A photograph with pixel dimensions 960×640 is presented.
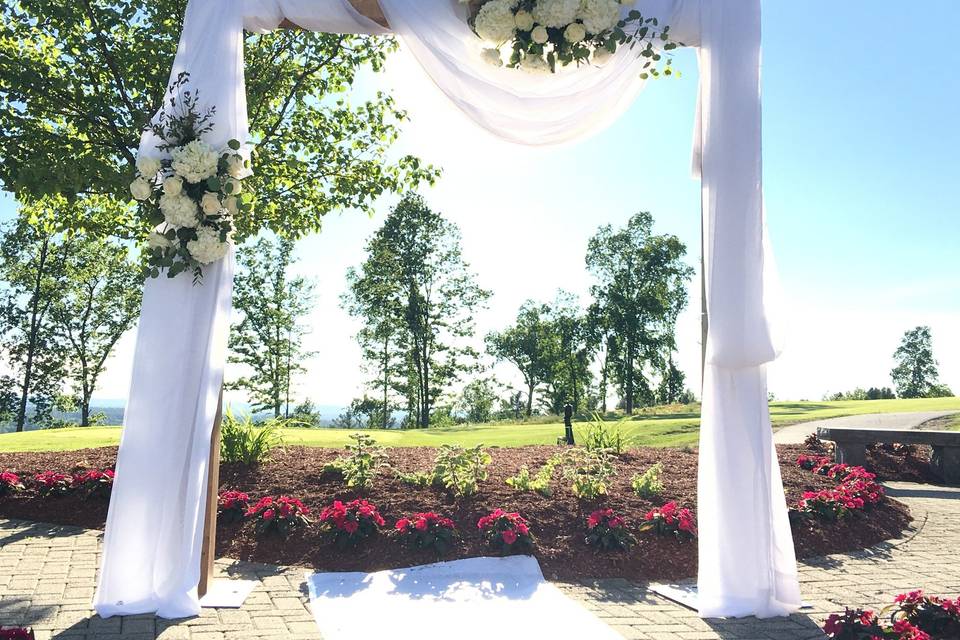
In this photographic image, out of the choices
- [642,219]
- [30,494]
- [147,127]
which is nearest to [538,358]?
[642,219]

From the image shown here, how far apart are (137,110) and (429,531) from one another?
5.58m

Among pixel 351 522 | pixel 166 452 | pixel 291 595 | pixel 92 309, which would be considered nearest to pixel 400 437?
pixel 351 522

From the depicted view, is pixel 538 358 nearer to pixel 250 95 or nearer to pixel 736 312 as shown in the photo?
pixel 250 95

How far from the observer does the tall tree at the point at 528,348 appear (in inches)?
1406

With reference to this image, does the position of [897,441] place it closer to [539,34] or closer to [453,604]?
[453,604]

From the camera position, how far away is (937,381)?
45.5 metres

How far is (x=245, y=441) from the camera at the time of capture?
7.27 m

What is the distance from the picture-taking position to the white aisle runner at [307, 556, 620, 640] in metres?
3.81

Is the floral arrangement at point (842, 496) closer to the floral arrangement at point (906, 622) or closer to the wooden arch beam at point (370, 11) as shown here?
the floral arrangement at point (906, 622)

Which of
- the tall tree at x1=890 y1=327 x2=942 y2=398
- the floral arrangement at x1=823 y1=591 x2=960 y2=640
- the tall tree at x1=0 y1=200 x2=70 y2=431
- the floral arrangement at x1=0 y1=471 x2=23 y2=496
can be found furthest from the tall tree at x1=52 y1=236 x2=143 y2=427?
the tall tree at x1=890 y1=327 x2=942 y2=398

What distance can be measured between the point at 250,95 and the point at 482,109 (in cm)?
519

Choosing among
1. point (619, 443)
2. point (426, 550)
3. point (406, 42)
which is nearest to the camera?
point (406, 42)

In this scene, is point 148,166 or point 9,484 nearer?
point 148,166

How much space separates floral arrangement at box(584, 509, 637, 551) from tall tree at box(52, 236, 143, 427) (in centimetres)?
2380
